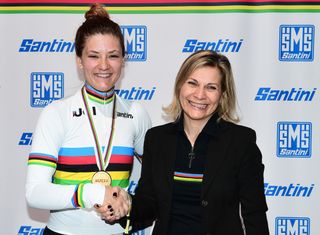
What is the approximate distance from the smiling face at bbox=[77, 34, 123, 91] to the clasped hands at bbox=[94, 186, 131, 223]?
42 cm

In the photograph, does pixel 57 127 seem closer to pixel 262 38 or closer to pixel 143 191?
pixel 143 191

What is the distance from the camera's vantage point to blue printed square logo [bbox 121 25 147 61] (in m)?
2.69

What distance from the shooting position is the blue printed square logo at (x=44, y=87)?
8.97 ft

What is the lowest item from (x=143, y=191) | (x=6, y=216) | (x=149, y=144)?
(x=6, y=216)

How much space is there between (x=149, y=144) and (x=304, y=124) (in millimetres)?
1253

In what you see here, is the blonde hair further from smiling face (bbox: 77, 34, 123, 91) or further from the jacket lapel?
smiling face (bbox: 77, 34, 123, 91)

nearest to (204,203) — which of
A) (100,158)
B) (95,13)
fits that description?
(100,158)

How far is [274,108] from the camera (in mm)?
2691

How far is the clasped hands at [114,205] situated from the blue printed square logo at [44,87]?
1181mm

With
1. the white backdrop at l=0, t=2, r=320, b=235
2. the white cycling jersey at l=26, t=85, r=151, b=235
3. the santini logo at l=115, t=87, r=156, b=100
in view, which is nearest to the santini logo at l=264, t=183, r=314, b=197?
the white backdrop at l=0, t=2, r=320, b=235

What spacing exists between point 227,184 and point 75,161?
1.93ft

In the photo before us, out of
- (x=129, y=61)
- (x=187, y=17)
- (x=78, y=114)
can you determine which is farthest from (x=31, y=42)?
(x=78, y=114)

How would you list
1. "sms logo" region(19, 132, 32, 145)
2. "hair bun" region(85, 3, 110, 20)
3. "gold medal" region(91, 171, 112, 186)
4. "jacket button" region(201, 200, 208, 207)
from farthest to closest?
1. "sms logo" region(19, 132, 32, 145)
2. "hair bun" region(85, 3, 110, 20)
3. "gold medal" region(91, 171, 112, 186)
4. "jacket button" region(201, 200, 208, 207)

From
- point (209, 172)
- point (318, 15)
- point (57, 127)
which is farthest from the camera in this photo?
point (318, 15)
